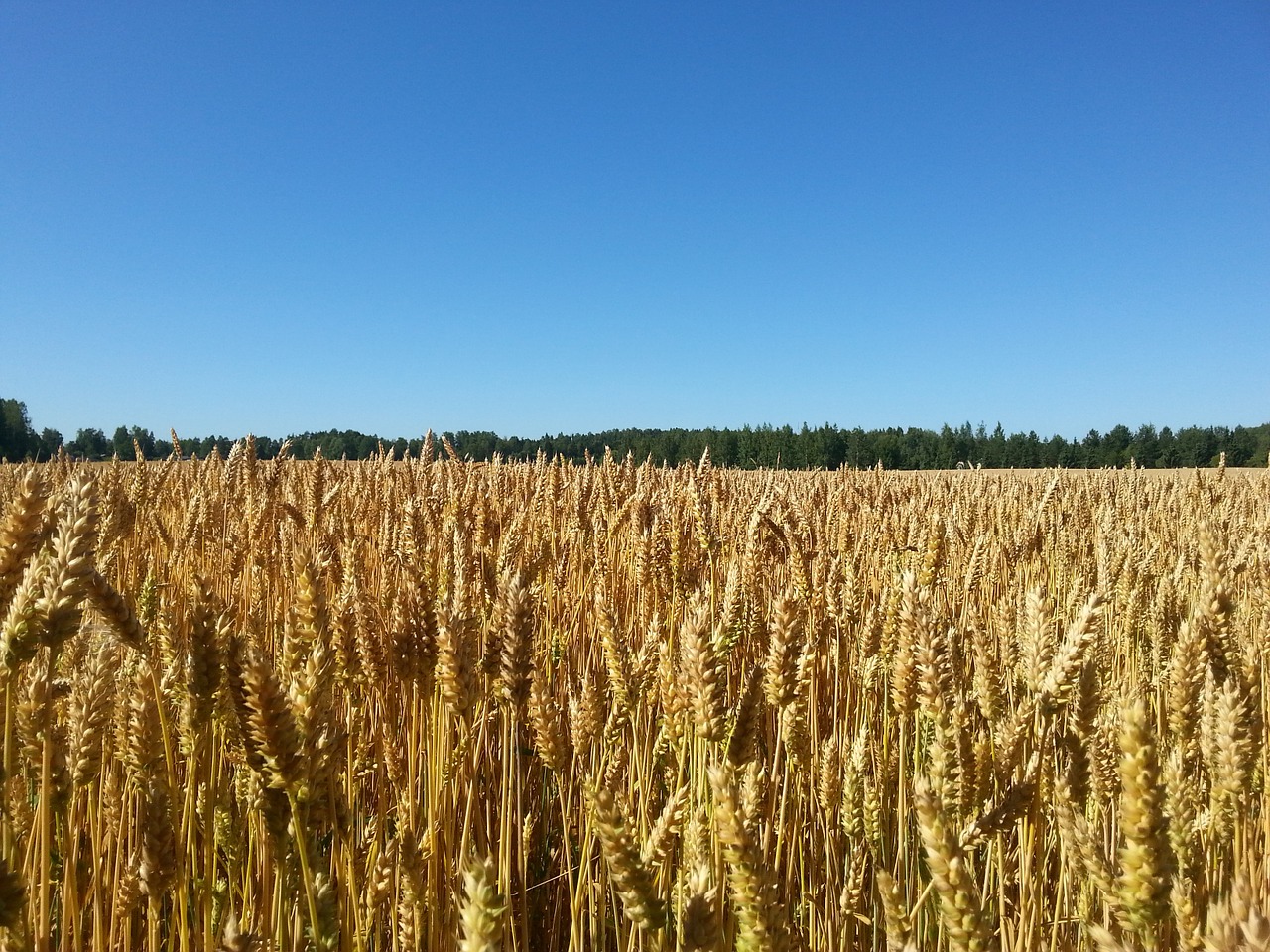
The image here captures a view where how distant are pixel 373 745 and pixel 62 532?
1221 mm

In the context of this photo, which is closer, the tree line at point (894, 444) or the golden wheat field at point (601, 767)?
the golden wheat field at point (601, 767)

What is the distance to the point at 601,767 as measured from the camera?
169 centimetres

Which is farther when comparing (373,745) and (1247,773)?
(373,745)

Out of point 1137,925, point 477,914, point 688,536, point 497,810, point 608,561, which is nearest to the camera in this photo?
point 477,914

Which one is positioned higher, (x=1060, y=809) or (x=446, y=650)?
(x=446, y=650)

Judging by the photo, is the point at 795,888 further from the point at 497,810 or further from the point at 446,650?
the point at 446,650

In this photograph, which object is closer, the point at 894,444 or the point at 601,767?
the point at 601,767

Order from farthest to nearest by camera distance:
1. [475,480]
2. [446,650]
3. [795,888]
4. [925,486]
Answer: [925,486] < [475,480] < [795,888] < [446,650]

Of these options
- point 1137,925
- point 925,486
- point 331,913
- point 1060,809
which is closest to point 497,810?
point 331,913

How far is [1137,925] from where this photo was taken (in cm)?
80

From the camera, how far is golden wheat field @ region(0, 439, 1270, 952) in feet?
2.69

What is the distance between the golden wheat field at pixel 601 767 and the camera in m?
0.82

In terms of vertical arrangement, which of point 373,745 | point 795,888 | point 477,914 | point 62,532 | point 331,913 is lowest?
point 795,888

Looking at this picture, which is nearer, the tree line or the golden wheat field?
the golden wheat field
